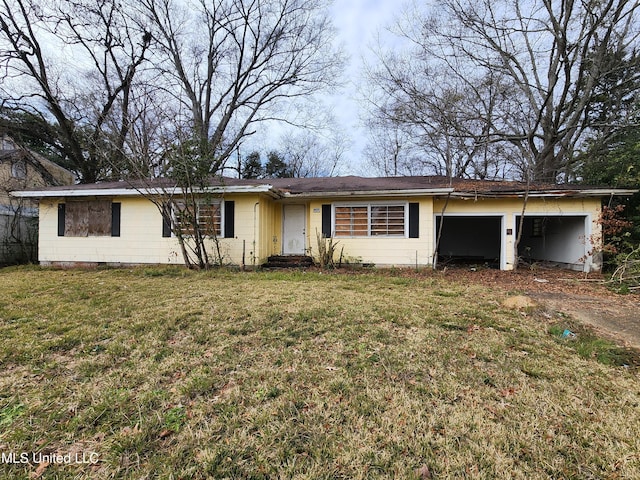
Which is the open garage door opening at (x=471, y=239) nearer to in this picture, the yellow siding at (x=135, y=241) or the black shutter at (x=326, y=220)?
the black shutter at (x=326, y=220)

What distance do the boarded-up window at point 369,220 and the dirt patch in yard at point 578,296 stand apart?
201cm

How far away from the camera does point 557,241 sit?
10.4 meters

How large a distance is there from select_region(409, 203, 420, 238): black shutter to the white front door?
3.55 meters

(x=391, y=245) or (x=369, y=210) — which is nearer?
(x=391, y=245)

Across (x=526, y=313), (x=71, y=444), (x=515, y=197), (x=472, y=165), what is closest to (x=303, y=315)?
(x=71, y=444)

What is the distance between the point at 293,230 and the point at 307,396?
825cm

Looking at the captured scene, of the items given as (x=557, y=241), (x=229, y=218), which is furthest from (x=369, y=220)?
(x=557, y=241)

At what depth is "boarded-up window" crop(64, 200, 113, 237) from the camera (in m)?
9.49

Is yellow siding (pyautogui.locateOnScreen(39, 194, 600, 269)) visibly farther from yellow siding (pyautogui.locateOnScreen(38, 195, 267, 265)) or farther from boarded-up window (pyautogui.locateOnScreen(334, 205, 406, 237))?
boarded-up window (pyautogui.locateOnScreen(334, 205, 406, 237))

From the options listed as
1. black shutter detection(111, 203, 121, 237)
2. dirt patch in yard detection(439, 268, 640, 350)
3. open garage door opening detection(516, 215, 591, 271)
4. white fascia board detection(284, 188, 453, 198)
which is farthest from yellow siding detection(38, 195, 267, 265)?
open garage door opening detection(516, 215, 591, 271)

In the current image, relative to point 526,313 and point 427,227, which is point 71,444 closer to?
point 526,313

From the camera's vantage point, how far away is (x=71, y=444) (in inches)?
69.3

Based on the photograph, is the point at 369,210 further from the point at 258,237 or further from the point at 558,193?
the point at 558,193

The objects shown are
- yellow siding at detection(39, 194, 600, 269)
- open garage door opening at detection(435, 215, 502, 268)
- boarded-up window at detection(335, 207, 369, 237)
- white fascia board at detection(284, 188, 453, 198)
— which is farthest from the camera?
open garage door opening at detection(435, 215, 502, 268)
